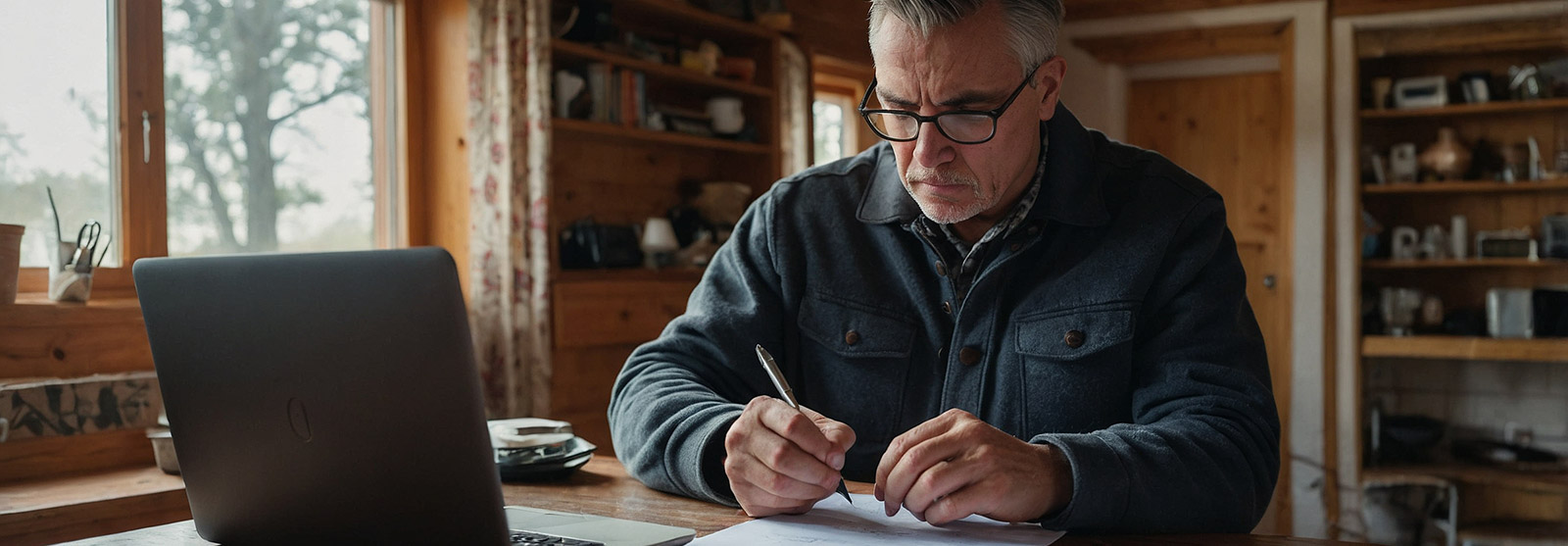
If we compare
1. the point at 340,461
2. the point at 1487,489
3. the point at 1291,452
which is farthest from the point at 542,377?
the point at 1487,489

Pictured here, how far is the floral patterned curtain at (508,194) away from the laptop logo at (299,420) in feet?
8.16

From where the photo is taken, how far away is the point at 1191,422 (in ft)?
3.93

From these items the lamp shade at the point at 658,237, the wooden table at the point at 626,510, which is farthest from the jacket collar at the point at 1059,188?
the lamp shade at the point at 658,237

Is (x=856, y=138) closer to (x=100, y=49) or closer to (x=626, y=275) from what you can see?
(x=626, y=275)

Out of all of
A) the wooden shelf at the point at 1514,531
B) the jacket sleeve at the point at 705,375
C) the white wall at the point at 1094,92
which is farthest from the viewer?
the white wall at the point at 1094,92

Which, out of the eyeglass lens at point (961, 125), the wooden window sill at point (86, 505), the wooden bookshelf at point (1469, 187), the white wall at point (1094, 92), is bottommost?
the wooden window sill at point (86, 505)

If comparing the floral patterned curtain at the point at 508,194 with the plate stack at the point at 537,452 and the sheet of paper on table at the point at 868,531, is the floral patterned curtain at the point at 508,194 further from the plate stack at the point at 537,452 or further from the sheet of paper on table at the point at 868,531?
the sheet of paper on table at the point at 868,531

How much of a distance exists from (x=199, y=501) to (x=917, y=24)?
2.98 ft

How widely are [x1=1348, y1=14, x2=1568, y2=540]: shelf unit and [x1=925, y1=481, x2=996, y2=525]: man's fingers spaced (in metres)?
4.43

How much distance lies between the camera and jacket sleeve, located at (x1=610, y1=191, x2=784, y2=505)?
1.24 meters

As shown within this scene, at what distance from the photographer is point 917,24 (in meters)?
1.37

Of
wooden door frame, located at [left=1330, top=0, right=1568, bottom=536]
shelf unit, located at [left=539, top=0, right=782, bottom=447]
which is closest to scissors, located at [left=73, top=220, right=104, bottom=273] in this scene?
shelf unit, located at [left=539, top=0, right=782, bottom=447]

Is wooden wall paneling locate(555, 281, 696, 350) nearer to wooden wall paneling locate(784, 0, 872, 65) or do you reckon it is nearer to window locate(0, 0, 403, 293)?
window locate(0, 0, 403, 293)

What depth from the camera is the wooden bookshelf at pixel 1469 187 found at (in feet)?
15.4
